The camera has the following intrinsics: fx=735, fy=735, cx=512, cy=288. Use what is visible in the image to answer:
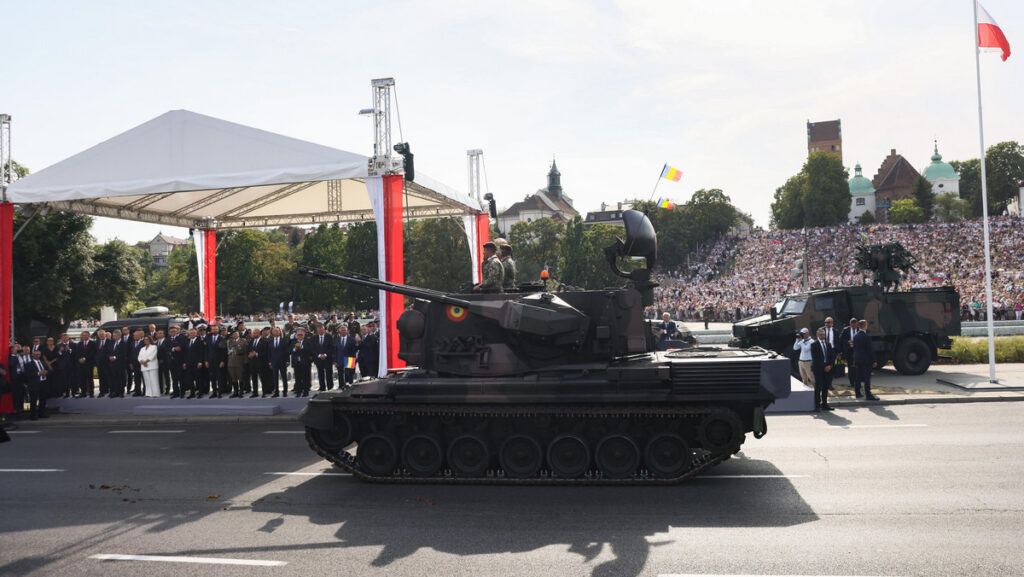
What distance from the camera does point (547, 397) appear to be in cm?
882

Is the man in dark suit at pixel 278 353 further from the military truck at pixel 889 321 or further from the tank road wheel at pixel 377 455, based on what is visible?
the military truck at pixel 889 321

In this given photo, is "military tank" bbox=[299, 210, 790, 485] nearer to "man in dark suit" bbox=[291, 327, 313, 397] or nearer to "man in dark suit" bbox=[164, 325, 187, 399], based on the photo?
"man in dark suit" bbox=[291, 327, 313, 397]

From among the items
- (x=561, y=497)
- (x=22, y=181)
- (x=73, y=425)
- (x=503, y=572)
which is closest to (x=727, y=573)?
(x=503, y=572)

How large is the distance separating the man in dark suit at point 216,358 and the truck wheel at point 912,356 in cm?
1657

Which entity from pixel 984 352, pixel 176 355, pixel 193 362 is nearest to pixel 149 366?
pixel 176 355

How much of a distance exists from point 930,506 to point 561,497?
12.7 ft

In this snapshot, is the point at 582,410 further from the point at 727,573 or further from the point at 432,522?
the point at 727,573

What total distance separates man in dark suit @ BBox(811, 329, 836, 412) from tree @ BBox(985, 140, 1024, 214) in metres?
89.6

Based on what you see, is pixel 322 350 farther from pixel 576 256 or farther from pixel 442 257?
pixel 576 256

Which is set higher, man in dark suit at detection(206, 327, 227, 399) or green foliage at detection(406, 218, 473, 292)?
green foliage at detection(406, 218, 473, 292)

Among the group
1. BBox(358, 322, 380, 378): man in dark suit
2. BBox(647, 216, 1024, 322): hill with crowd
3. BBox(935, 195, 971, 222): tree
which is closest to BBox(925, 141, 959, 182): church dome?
BBox(935, 195, 971, 222): tree

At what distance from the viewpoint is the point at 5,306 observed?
15.9 m

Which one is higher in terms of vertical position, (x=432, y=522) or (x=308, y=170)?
(x=308, y=170)

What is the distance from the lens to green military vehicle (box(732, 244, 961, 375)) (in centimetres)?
1866
